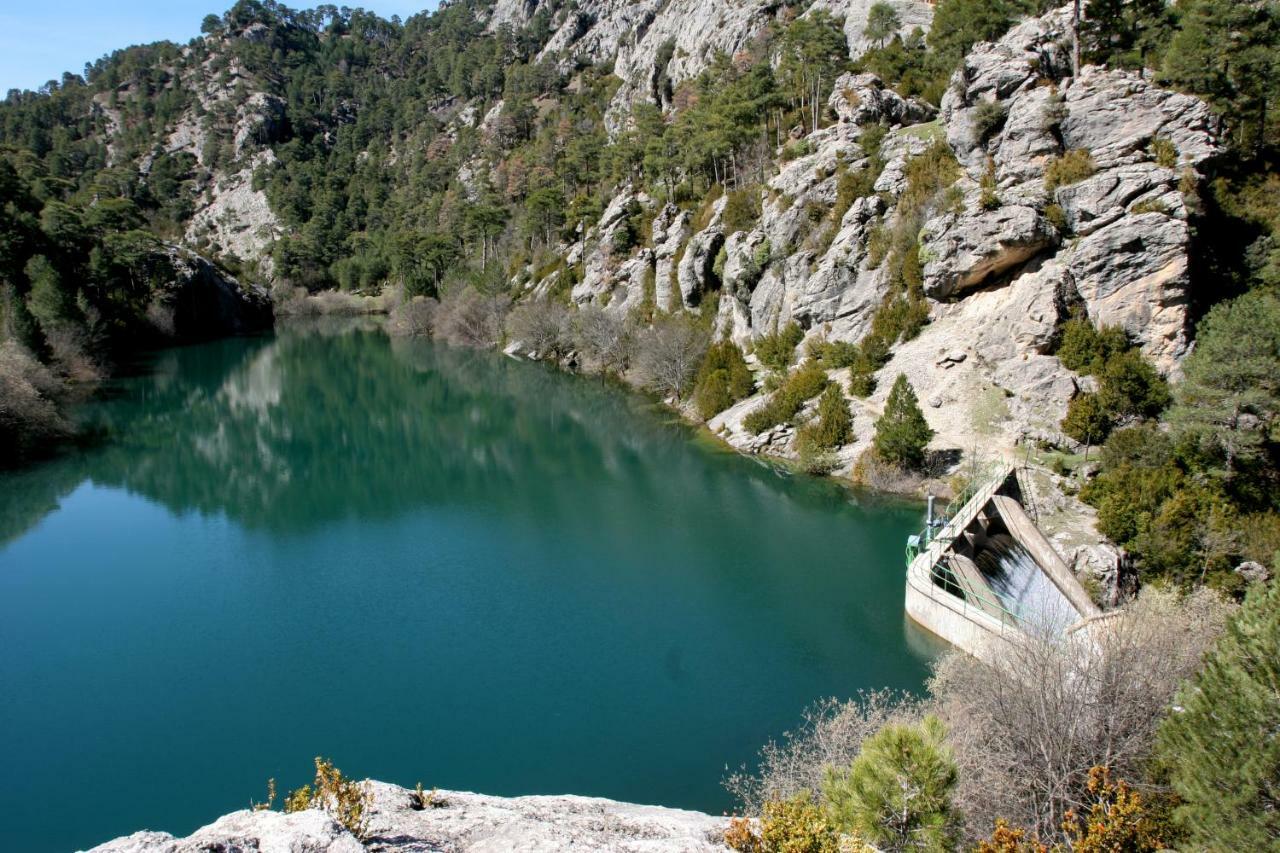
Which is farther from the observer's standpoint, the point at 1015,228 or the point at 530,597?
the point at 1015,228

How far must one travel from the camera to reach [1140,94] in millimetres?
41594

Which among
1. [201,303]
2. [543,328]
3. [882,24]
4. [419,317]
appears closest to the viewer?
[882,24]

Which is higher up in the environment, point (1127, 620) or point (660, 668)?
point (1127, 620)

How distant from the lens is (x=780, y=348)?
51.7 metres

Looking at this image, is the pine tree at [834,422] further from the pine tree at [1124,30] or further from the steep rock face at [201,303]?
the steep rock face at [201,303]

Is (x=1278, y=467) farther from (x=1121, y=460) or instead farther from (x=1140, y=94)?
(x=1140, y=94)

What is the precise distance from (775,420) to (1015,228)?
15924mm

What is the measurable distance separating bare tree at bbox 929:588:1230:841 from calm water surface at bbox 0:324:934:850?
655cm

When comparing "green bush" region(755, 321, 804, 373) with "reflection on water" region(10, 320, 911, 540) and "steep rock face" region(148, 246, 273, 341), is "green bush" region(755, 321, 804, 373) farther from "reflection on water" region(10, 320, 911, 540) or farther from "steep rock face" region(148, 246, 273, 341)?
"steep rock face" region(148, 246, 273, 341)

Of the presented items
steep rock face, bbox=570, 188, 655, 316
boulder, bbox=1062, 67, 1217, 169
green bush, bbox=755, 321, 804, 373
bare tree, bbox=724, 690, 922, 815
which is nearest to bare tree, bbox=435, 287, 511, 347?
steep rock face, bbox=570, 188, 655, 316

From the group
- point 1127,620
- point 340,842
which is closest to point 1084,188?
point 1127,620

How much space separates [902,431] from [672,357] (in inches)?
903

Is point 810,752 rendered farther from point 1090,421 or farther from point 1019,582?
point 1090,421

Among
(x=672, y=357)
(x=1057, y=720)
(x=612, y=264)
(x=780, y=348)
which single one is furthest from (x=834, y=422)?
(x=612, y=264)
